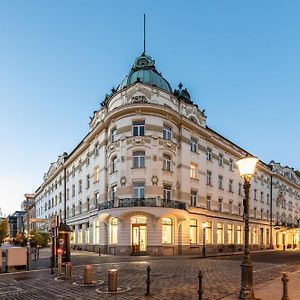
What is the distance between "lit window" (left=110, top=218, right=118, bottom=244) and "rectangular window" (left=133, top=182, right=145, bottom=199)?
3.72 metres

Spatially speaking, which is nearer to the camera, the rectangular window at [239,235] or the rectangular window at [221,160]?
the rectangular window at [221,160]

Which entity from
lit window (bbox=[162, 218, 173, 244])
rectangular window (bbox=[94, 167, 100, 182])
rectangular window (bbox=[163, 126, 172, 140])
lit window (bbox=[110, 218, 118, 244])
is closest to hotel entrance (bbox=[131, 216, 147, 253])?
lit window (bbox=[162, 218, 173, 244])

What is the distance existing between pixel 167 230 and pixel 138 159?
23.3 ft

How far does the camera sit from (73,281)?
50.2ft

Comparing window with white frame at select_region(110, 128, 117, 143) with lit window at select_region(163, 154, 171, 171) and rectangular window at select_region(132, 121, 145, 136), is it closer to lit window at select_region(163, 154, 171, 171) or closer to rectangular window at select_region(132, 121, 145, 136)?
rectangular window at select_region(132, 121, 145, 136)

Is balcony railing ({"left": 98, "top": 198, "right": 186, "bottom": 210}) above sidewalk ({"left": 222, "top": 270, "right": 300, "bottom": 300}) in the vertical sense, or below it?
above

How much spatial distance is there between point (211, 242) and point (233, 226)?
270 inches

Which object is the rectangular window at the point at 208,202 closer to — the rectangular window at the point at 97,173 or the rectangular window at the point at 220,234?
the rectangular window at the point at 220,234

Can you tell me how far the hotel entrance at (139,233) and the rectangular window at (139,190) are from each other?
6.28 feet

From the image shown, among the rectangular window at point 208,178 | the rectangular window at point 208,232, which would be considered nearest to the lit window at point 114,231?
the rectangular window at point 208,232

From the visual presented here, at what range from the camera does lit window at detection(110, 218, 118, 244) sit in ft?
116

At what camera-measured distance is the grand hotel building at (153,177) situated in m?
33.7

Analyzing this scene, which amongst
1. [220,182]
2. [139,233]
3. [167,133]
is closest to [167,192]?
[139,233]

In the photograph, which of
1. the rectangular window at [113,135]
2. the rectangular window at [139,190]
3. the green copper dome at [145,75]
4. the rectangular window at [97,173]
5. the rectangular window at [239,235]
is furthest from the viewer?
the rectangular window at [239,235]
